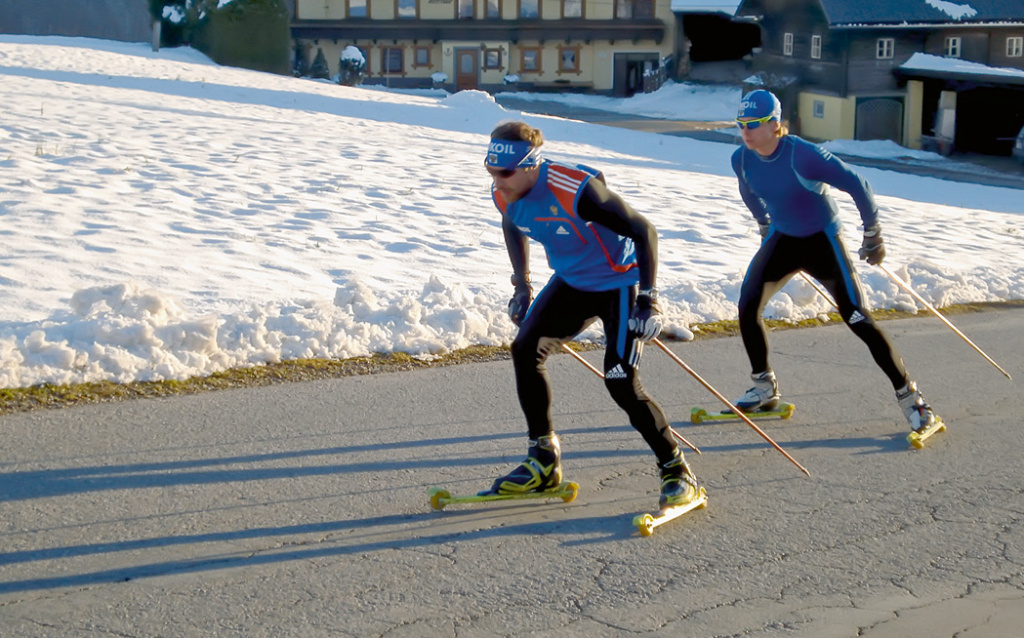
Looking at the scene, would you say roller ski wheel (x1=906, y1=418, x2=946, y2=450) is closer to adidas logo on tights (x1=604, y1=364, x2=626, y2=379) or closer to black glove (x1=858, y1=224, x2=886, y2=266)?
black glove (x1=858, y1=224, x2=886, y2=266)

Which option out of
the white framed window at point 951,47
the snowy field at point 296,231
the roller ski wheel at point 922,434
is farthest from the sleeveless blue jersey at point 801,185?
the white framed window at point 951,47

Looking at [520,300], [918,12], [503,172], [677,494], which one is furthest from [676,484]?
[918,12]

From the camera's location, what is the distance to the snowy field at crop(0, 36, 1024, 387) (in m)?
8.03

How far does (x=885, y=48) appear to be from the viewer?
4119 centimetres

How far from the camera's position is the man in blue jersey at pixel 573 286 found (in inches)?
197

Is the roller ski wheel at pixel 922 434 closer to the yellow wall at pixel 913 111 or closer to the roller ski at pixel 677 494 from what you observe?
the roller ski at pixel 677 494

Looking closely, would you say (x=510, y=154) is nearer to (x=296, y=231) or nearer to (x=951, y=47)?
(x=296, y=231)

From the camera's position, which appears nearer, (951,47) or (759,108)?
(759,108)

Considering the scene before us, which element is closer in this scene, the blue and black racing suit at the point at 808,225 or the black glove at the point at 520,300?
the black glove at the point at 520,300

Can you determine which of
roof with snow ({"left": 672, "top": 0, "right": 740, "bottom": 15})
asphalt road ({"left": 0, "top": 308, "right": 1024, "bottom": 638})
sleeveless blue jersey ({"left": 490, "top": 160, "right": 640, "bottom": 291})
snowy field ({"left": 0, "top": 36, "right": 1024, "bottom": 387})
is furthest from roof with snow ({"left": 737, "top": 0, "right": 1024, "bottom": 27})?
sleeveless blue jersey ({"left": 490, "top": 160, "right": 640, "bottom": 291})

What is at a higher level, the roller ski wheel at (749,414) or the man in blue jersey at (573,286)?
the man in blue jersey at (573,286)

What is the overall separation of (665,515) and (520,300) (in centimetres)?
130

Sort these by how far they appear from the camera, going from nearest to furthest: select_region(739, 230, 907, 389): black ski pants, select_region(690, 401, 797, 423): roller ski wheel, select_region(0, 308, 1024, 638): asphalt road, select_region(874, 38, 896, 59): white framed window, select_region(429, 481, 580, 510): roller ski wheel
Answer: select_region(0, 308, 1024, 638): asphalt road
select_region(429, 481, 580, 510): roller ski wheel
select_region(739, 230, 907, 389): black ski pants
select_region(690, 401, 797, 423): roller ski wheel
select_region(874, 38, 896, 59): white framed window

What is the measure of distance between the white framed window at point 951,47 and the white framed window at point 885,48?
1.90 m
